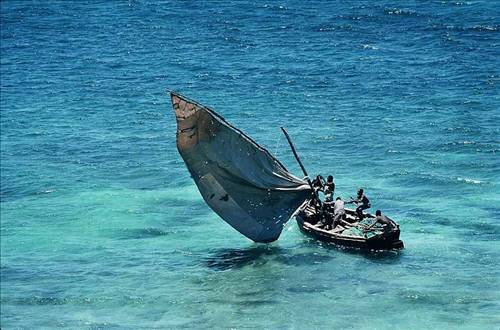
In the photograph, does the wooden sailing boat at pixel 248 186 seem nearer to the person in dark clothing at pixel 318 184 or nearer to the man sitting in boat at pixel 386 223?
the man sitting in boat at pixel 386 223

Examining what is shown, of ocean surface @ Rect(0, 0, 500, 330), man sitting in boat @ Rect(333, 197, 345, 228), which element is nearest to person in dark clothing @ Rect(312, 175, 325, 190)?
man sitting in boat @ Rect(333, 197, 345, 228)

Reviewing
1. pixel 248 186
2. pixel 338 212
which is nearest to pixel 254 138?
pixel 248 186

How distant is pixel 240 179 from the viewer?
4791cm

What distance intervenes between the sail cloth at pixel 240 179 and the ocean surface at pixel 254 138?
155 cm

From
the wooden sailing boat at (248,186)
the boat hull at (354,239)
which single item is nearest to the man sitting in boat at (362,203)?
the wooden sailing boat at (248,186)

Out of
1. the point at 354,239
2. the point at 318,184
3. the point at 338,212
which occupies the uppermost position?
the point at 318,184

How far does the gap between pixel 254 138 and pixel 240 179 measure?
784 inches

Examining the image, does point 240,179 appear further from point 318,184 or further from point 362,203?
point 362,203

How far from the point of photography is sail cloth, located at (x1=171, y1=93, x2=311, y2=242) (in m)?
46.8

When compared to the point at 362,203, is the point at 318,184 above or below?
above

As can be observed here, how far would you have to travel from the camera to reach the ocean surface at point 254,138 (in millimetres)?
43812

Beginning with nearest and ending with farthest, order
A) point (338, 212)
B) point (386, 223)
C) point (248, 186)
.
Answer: point (386, 223)
point (248, 186)
point (338, 212)

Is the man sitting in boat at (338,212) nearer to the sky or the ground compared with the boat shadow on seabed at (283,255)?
nearer to the sky

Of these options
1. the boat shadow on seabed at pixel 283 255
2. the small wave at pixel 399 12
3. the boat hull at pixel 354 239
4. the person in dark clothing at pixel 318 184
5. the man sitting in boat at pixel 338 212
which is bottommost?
the boat shadow on seabed at pixel 283 255
